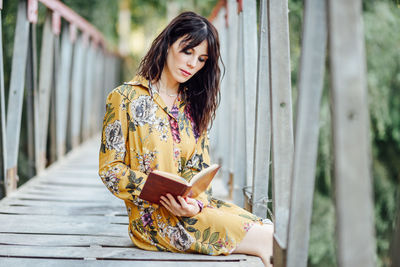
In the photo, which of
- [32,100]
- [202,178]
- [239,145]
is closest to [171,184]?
[202,178]

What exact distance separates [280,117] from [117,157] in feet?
1.96

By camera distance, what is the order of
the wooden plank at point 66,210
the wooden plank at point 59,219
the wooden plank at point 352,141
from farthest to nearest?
the wooden plank at point 66,210
the wooden plank at point 59,219
the wooden plank at point 352,141

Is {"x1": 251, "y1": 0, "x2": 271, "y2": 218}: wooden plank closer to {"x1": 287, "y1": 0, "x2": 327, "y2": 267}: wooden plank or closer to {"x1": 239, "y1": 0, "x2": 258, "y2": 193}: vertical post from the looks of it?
{"x1": 239, "y1": 0, "x2": 258, "y2": 193}: vertical post

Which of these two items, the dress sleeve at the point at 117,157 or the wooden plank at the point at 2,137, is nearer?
the dress sleeve at the point at 117,157

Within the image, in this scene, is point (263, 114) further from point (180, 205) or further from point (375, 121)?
point (375, 121)

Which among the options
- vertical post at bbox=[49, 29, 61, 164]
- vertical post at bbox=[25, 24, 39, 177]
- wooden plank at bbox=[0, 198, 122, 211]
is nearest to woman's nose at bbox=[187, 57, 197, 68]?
wooden plank at bbox=[0, 198, 122, 211]

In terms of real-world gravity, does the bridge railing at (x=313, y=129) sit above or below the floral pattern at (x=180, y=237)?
above

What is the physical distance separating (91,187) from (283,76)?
216cm

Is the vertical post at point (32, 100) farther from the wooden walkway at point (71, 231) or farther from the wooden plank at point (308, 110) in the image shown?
the wooden plank at point (308, 110)

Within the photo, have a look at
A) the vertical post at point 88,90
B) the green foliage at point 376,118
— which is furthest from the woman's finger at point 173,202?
the vertical post at point 88,90

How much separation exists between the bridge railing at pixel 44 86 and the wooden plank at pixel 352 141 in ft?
6.78

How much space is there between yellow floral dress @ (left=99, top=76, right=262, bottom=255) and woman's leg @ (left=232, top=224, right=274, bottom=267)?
2 cm

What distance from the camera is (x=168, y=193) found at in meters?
1.65

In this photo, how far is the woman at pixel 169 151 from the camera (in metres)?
1.80
